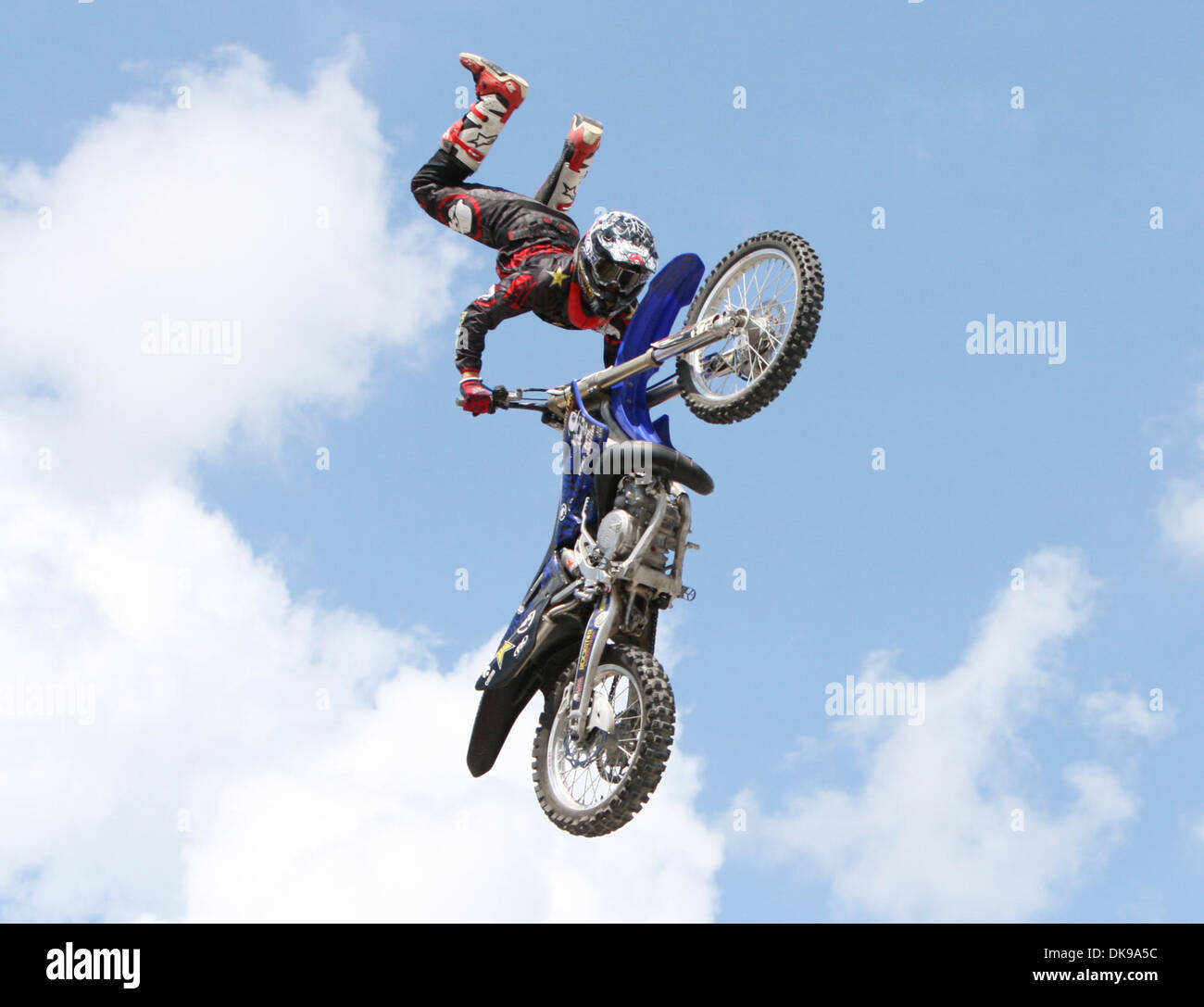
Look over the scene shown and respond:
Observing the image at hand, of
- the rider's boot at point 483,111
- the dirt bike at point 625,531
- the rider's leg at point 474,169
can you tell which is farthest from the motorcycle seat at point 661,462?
the rider's boot at point 483,111

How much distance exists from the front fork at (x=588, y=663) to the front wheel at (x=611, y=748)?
61 millimetres

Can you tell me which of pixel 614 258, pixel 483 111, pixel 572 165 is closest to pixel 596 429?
pixel 614 258

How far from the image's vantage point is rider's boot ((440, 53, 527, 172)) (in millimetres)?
14609

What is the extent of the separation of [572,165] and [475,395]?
91.6 inches

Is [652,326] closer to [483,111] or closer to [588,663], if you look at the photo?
[483,111]

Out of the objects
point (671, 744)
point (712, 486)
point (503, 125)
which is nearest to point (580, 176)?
point (503, 125)

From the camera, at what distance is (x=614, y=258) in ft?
44.2

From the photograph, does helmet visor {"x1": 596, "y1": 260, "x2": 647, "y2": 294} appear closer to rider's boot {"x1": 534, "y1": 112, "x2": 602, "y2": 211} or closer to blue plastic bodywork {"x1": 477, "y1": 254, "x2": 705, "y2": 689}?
blue plastic bodywork {"x1": 477, "y1": 254, "x2": 705, "y2": 689}

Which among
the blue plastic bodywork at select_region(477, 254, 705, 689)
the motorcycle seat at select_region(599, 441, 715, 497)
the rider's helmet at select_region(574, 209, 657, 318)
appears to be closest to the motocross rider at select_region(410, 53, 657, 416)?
the rider's helmet at select_region(574, 209, 657, 318)

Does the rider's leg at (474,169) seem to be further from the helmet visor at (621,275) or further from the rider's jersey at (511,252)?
the helmet visor at (621,275)

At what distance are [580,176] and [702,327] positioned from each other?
7.72 feet

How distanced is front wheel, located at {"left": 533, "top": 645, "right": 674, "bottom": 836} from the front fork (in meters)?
0.06

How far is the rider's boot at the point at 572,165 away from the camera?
1458 centimetres

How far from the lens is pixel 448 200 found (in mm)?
14820
